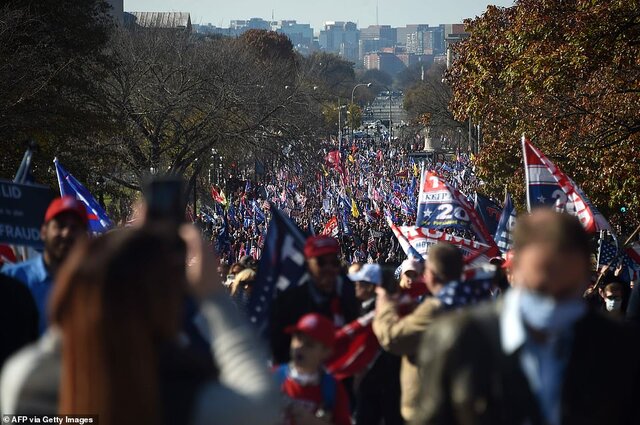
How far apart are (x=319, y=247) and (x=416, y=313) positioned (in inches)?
38.9

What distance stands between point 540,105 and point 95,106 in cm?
1391

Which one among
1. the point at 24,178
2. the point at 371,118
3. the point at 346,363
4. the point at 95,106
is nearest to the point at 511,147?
the point at 95,106

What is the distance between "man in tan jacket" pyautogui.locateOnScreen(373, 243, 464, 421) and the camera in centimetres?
531

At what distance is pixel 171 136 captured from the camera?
129ft

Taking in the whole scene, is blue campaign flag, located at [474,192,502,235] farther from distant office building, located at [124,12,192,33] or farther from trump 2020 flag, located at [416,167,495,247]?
distant office building, located at [124,12,192,33]

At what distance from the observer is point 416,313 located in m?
5.35

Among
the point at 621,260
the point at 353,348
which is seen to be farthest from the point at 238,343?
the point at 621,260

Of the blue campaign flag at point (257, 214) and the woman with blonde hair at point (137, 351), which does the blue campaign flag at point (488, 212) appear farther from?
the blue campaign flag at point (257, 214)

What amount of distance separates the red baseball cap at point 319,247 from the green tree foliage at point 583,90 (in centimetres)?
1273

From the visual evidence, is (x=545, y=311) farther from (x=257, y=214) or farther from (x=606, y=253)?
(x=257, y=214)

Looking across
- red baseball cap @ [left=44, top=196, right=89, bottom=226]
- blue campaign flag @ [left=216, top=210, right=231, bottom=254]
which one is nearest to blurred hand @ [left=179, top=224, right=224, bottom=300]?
red baseball cap @ [left=44, top=196, right=89, bottom=226]

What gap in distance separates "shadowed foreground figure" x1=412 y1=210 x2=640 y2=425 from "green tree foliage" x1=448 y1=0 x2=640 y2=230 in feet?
50.9

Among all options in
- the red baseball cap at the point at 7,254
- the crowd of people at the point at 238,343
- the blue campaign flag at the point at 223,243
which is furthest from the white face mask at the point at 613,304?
the blue campaign flag at the point at 223,243

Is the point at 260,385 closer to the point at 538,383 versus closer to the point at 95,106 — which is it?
the point at 538,383
